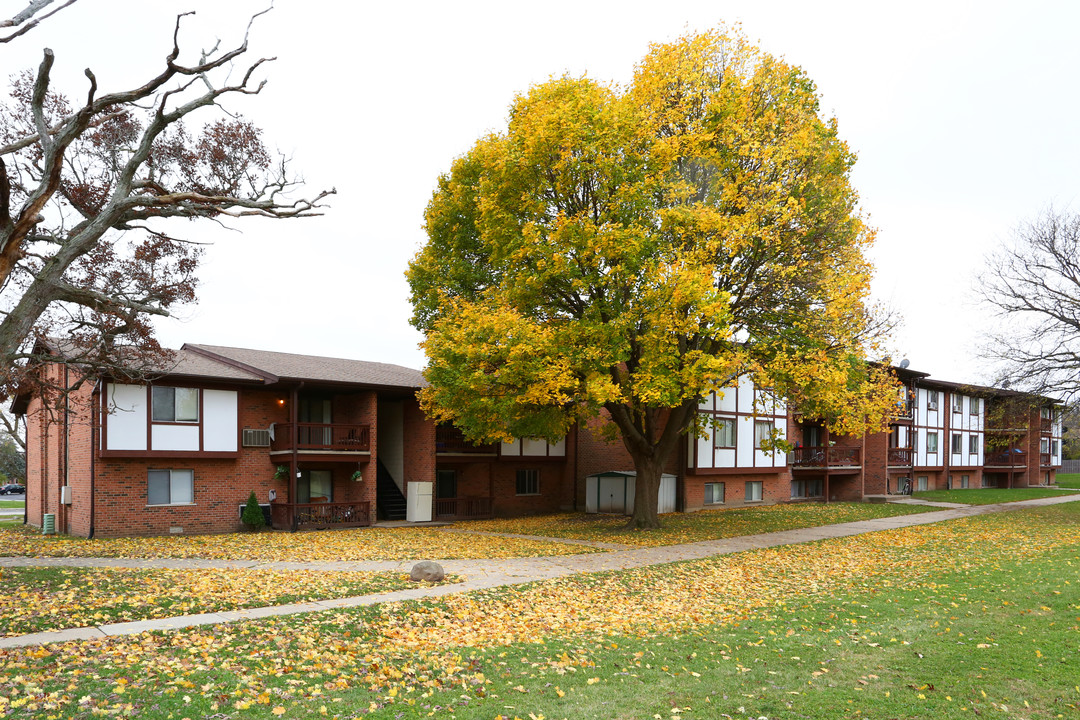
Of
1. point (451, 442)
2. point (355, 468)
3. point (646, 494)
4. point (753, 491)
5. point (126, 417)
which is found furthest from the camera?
point (753, 491)

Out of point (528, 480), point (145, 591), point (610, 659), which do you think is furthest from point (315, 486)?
point (610, 659)

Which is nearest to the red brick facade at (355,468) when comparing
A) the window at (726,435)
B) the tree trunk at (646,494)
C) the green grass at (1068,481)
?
the window at (726,435)

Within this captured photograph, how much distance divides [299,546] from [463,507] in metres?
10.3

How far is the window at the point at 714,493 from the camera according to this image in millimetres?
35312

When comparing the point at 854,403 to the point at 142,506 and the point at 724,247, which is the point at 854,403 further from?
the point at 142,506

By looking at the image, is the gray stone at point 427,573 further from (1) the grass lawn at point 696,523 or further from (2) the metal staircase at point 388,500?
(2) the metal staircase at point 388,500

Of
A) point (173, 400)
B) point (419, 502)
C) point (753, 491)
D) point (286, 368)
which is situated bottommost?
point (753, 491)

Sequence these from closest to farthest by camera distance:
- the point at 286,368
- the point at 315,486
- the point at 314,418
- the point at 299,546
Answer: the point at 299,546, the point at 286,368, the point at 315,486, the point at 314,418

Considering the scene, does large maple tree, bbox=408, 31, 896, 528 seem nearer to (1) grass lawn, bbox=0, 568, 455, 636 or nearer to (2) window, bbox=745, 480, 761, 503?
(1) grass lawn, bbox=0, 568, 455, 636

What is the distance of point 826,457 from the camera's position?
3981cm

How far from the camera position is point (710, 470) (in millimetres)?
34562

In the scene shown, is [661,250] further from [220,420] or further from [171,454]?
[171,454]

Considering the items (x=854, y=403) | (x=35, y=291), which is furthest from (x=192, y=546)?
Result: (x=854, y=403)

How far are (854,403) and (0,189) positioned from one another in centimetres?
2218
